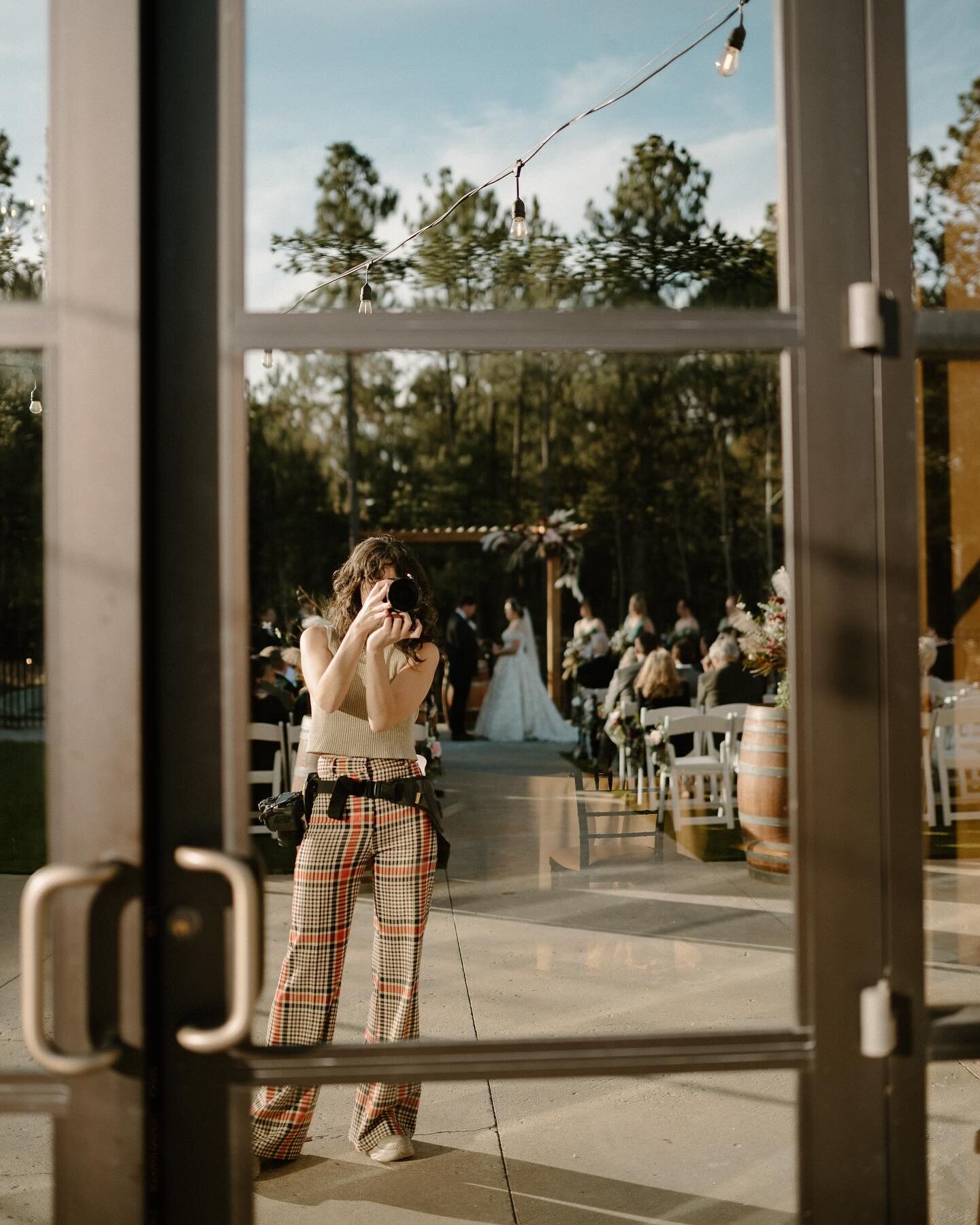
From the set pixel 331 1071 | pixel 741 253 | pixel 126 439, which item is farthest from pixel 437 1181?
pixel 741 253

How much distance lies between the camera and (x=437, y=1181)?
2.67 meters

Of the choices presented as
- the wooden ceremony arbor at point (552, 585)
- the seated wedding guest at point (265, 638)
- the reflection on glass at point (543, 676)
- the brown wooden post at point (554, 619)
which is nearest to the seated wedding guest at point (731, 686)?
the reflection on glass at point (543, 676)

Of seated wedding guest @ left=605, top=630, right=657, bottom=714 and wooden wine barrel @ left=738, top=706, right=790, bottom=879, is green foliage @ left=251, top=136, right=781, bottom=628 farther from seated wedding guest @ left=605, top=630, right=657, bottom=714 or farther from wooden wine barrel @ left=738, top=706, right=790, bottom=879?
wooden wine barrel @ left=738, top=706, right=790, bottom=879

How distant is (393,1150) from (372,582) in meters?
1.52

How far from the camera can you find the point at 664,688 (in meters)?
7.43

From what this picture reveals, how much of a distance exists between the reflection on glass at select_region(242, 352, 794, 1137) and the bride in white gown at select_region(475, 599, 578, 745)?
0.09 feet

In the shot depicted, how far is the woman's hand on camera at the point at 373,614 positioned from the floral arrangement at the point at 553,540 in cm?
1016

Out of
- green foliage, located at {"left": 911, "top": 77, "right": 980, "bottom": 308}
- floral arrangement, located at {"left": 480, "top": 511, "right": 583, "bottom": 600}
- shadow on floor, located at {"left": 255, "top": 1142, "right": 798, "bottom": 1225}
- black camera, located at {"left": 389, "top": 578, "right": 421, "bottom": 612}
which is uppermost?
floral arrangement, located at {"left": 480, "top": 511, "right": 583, "bottom": 600}

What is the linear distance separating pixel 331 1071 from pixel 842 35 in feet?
4.38

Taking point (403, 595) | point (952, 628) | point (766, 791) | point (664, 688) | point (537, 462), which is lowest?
point (766, 791)

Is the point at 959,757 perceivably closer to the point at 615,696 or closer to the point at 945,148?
the point at 945,148

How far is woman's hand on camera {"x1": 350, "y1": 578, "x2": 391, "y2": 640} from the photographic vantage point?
2.74 m

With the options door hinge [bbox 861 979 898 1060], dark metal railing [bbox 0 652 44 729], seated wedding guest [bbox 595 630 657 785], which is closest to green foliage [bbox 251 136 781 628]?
seated wedding guest [bbox 595 630 657 785]

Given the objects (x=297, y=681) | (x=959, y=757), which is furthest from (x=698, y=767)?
(x=297, y=681)
